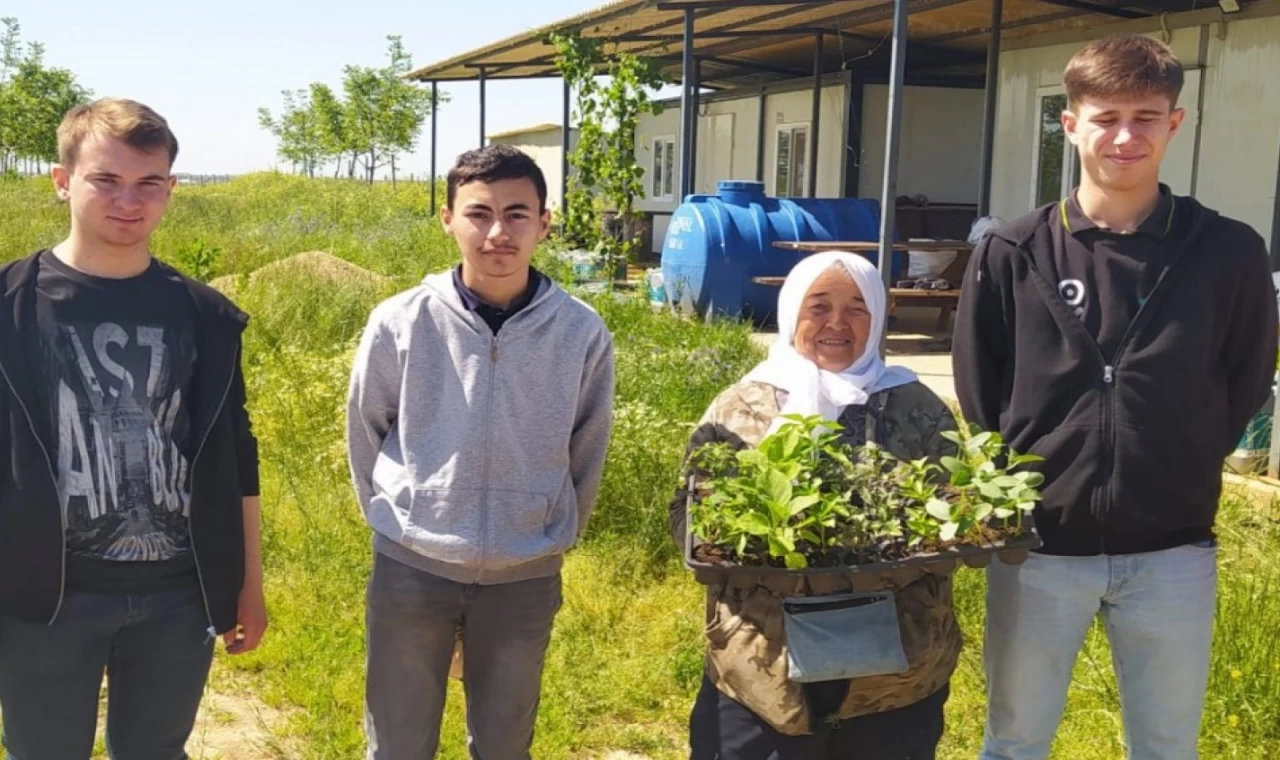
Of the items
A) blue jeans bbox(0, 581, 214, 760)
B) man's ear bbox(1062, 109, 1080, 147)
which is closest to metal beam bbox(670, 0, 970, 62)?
man's ear bbox(1062, 109, 1080, 147)

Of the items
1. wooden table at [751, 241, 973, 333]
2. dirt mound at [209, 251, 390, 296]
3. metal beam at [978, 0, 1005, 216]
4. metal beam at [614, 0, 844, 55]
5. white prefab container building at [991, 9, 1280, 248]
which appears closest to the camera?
white prefab container building at [991, 9, 1280, 248]

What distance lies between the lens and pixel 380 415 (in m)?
2.42

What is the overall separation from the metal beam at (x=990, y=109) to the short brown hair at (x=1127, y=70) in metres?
9.35

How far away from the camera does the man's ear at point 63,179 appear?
7.20 feet

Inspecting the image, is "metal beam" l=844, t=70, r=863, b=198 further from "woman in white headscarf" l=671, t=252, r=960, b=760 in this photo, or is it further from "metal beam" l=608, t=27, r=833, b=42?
"woman in white headscarf" l=671, t=252, r=960, b=760

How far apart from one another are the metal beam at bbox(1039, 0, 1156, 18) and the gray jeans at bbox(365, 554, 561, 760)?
9895 mm

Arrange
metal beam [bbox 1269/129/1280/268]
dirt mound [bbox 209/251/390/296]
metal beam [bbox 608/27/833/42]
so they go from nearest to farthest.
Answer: metal beam [bbox 1269/129/1280/268], dirt mound [bbox 209/251/390/296], metal beam [bbox 608/27/833/42]

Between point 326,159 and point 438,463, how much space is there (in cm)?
4927

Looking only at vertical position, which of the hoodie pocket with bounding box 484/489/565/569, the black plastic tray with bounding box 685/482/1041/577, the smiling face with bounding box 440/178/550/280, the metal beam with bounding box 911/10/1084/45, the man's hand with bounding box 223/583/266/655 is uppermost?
the metal beam with bounding box 911/10/1084/45

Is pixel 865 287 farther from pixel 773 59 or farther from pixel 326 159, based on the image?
pixel 326 159

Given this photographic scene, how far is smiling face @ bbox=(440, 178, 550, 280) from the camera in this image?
93.6 inches

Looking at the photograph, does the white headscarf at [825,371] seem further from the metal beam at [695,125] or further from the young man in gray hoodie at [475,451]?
the metal beam at [695,125]

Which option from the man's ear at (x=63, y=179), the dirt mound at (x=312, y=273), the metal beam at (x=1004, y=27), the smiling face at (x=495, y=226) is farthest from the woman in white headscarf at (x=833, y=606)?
the metal beam at (x=1004, y=27)

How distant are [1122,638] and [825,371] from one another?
0.81 meters
